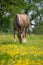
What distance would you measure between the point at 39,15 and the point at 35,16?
42.0 inches

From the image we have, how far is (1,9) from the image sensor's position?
105ft

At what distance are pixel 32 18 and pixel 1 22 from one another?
12.4 meters

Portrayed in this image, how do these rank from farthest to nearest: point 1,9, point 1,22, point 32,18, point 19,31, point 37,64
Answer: point 32,18 < point 1,22 < point 1,9 < point 19,31 < point 37,64

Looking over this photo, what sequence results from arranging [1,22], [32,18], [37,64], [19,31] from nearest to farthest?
[37,64] → [19,31] → [1,22] → [32,18]

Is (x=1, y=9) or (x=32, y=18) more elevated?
(x=1, y=9)

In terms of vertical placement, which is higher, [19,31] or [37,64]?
[37,64]

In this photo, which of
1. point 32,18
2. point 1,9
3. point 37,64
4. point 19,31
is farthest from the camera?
point 32,18

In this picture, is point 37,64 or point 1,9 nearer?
point 37,64

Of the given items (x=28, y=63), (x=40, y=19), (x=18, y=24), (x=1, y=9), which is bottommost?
(x=40, y=19)

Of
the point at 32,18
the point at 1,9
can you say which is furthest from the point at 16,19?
the point at 32,18

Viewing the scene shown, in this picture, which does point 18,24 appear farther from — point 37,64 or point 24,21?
point 37,64

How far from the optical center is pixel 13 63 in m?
7.28

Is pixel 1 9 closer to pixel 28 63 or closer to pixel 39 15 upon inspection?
pixel 28 63

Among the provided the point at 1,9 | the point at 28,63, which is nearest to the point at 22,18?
the point at 28,63
